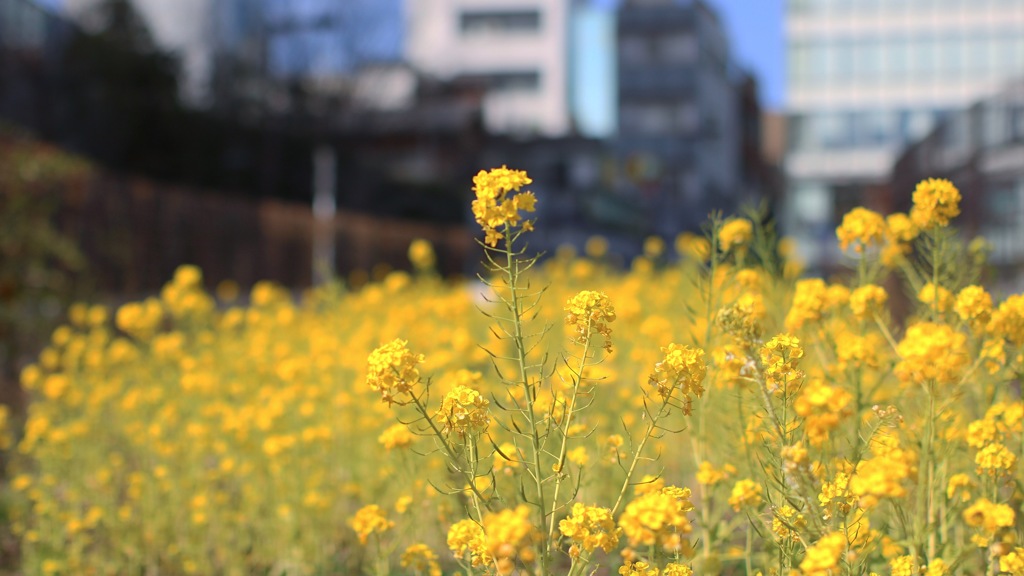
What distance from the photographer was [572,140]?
3256 centimetres

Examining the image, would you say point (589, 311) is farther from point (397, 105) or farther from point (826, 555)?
point (397, 105)

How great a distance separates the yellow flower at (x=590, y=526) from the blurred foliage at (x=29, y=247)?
700 centimetres

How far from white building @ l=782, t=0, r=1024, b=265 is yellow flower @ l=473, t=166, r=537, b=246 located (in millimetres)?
29581

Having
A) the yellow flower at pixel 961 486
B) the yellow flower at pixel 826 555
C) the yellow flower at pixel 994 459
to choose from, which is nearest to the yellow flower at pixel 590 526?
the yellow flower at pixel 826 555

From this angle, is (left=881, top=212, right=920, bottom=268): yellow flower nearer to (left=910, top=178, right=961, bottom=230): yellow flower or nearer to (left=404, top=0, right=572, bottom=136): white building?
(left=910, top=178, right=961, bottom=230): yellow flower

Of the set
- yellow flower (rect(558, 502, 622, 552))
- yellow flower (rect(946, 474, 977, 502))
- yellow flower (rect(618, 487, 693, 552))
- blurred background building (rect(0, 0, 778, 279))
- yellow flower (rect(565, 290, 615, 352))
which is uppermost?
blurred background building (rect(0, 0, 778, 279))

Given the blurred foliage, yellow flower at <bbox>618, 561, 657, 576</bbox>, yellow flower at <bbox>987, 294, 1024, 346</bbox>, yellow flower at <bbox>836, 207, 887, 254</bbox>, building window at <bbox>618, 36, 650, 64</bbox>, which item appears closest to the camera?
yellow flower at <bbox>618, 561, 657, 576</bbox>

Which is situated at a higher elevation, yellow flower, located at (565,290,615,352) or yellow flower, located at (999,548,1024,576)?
yellow flower, located at (565,290,615,352)

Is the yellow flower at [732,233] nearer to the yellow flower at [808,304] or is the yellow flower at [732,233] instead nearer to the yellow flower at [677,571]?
the yellow flower at [808,304]

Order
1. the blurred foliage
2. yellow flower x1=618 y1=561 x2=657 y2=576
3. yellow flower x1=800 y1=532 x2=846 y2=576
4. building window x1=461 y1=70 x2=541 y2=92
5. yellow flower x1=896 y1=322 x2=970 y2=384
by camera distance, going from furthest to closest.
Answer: building window x1=461 y1=70 x2=541 y2=92 → the blurred foliage → yellow flower x1=618 y1=561 x2=657 y2=576 → yellow flower x1=896 y1=322 x2=970 y2=384 → yellow flower x1=800 y1=532 x2=846 y2=576

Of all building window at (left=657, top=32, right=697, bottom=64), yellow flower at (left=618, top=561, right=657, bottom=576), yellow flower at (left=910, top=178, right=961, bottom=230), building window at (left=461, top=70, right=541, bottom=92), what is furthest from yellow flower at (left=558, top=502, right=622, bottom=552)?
building window at (left=461, top=70, right=541, bottom=92)

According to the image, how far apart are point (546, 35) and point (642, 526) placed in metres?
45.5

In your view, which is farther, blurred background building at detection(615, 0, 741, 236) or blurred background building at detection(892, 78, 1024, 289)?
blurred background building at detection(615, 0, 741, 236)

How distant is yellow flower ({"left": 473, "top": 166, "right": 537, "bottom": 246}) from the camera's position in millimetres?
1608
